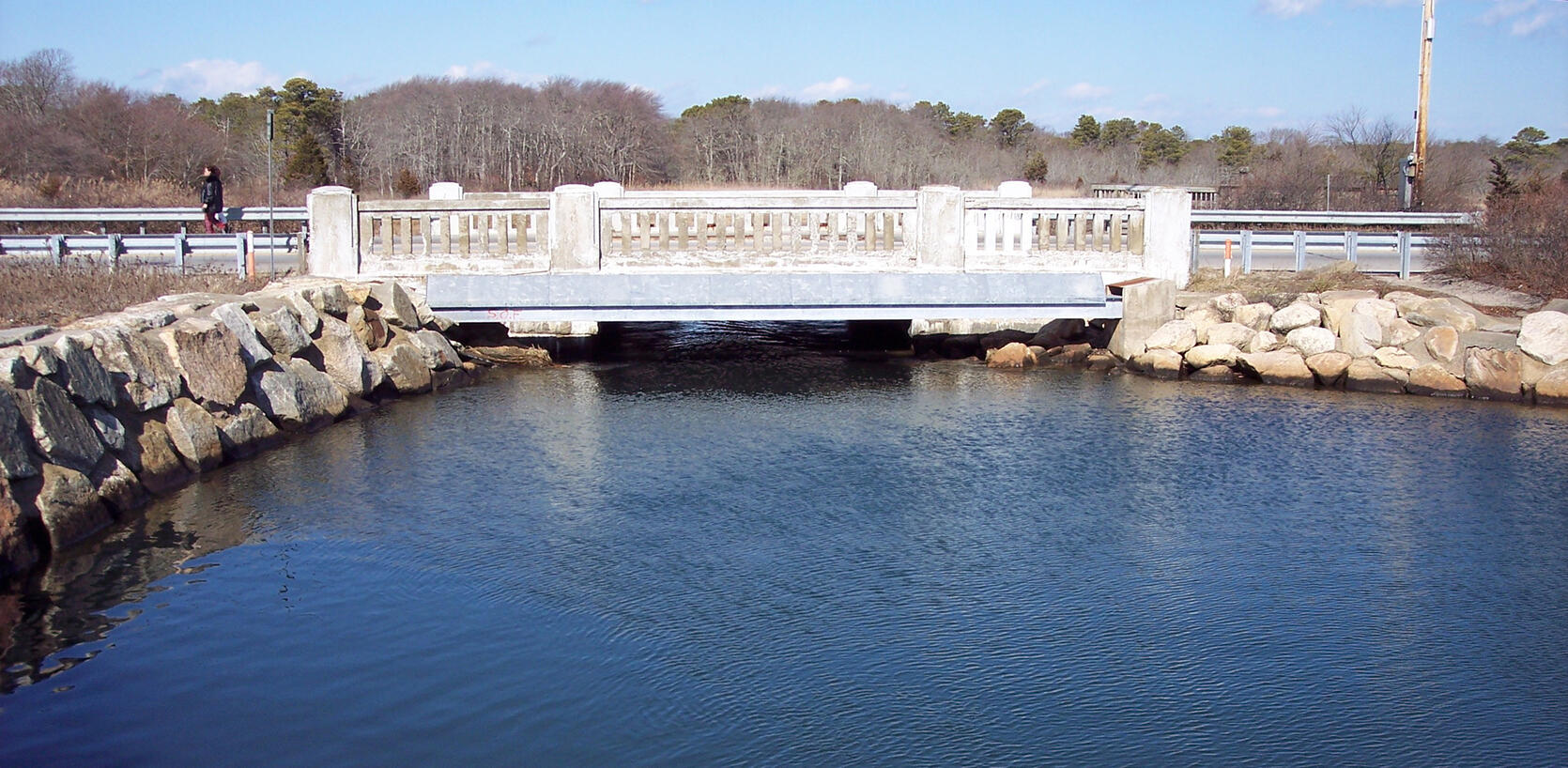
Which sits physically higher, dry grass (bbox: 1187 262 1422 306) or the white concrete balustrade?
the white concrete balustrade

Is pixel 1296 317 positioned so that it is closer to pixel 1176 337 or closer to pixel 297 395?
pixel 1176 337

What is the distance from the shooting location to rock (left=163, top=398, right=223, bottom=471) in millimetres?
11406

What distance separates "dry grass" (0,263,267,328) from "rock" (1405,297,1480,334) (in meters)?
14.9

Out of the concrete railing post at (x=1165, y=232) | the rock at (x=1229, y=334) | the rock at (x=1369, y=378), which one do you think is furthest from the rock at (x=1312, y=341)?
the concrete railing post at (x=1165, y=232)

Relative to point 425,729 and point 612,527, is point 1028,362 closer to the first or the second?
point 612,527

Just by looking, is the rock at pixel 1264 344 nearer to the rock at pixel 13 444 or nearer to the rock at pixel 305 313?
the rock at pixel 305 313

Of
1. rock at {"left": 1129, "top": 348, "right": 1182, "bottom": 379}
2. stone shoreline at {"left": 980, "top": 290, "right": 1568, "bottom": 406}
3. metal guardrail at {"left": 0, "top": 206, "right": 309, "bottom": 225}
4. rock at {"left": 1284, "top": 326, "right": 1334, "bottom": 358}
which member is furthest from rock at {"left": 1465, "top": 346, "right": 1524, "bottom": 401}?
metal guardrail at {"left": 0, "top": 206, "right": 309, "bottom": 225}

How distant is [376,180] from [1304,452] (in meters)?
44.4

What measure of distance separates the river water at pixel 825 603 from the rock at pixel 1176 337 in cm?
330

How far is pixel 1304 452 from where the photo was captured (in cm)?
1271

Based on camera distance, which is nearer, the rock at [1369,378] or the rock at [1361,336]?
the rock at [1369,378]

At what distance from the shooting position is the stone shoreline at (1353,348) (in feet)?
49.7

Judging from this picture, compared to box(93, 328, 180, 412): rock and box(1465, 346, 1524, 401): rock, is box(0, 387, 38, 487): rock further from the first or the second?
box(1465, 346, 1524, 401): rock

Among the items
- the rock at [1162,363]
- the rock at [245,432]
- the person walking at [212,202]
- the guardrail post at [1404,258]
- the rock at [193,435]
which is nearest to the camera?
the rock at [193,435]
